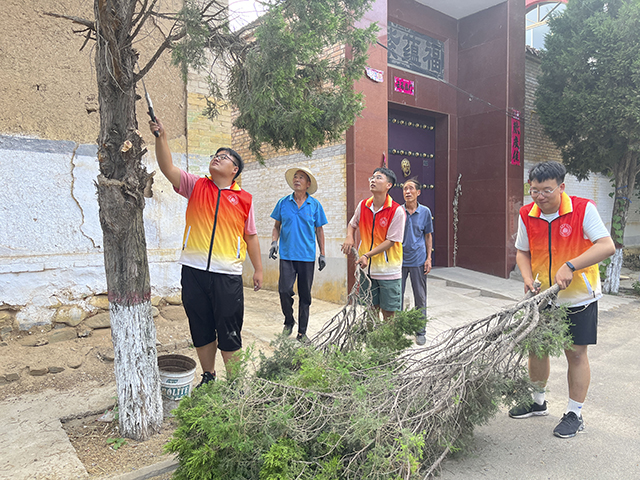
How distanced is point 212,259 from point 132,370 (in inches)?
35.9

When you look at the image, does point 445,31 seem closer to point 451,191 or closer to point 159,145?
point 451,191

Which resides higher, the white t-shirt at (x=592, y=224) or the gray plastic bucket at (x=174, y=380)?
the white t-shirt at (x=592, y=224)

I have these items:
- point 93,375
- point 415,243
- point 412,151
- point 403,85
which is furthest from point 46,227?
point 412,151

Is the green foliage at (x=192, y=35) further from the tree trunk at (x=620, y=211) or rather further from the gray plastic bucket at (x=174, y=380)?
the tree trunk at (x=620, y=211)

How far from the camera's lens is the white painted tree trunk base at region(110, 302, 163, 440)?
2875 millimetres

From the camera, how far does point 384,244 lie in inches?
174

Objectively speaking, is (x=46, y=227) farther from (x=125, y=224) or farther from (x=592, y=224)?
(x=592, y=224)

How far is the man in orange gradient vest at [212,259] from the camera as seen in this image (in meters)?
3.25

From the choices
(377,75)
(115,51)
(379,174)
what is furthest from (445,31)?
(115,51)

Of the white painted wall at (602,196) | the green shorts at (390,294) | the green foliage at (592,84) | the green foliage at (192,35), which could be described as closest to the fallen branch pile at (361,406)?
the green shorts at (390,294)

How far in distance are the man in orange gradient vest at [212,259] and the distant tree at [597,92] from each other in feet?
27.3

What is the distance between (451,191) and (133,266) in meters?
8.78

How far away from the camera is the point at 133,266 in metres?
2.89

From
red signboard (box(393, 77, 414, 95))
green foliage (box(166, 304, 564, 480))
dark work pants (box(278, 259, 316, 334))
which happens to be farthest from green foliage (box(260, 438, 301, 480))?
red signboard (box(393, 77, 414, 95))
